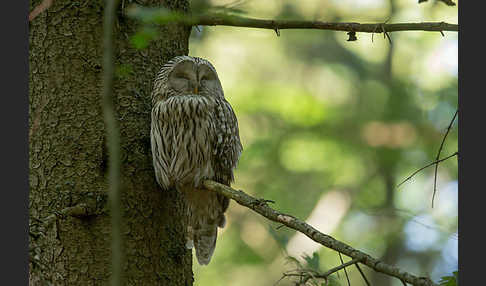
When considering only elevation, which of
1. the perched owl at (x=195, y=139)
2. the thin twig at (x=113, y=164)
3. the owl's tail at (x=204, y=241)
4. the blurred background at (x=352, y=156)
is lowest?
the thin twig at (x=113, y=164)

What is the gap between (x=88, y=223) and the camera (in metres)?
3.04

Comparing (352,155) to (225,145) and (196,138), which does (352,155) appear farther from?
(196,138)

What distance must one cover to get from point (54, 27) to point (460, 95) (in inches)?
90.0

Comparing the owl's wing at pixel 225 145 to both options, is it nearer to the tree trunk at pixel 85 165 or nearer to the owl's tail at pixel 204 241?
the owl's tail at pixel 204 241

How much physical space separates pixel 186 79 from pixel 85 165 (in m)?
1.13

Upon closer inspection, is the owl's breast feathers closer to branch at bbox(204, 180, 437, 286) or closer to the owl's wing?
the owl's wing

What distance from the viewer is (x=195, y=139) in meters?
3.82

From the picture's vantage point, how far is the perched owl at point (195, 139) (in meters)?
3.65

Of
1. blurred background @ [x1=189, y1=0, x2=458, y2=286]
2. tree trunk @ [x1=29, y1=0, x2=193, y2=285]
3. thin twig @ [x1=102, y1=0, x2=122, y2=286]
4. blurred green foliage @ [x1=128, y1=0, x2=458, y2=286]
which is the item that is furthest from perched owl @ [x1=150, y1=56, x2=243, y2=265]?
blurred background @ [x1=189, y1=0, x2=458, y2=286]

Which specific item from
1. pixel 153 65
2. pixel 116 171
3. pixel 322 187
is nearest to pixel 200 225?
pixel 153 65

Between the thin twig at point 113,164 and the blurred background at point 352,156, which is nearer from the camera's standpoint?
the thin twig at point 113,164

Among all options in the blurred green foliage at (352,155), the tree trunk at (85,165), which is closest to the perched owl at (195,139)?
the tree trunk at (85,165)

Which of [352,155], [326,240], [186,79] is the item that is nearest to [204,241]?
[186,79]

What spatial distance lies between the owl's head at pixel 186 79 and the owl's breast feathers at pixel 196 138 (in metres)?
0.07
